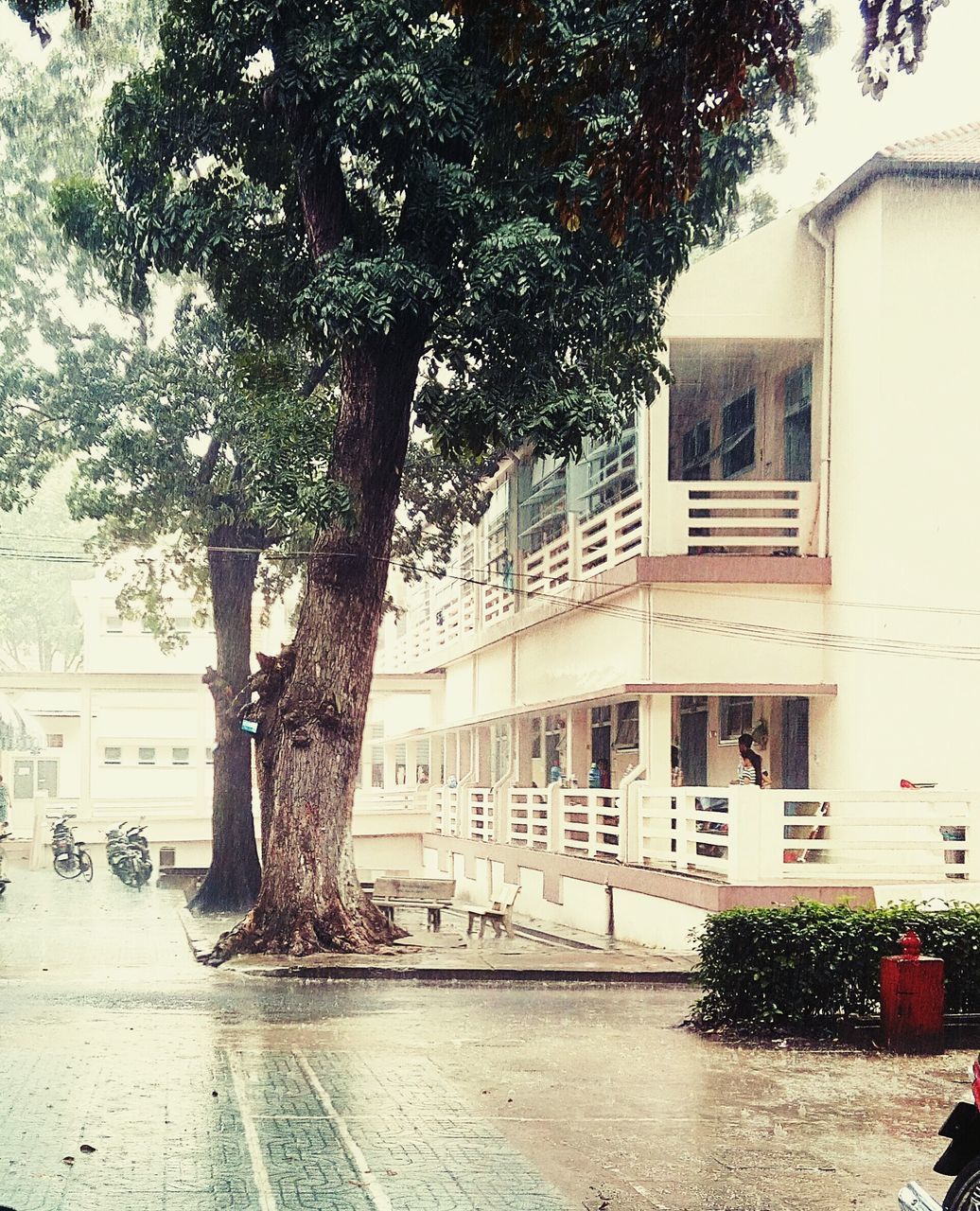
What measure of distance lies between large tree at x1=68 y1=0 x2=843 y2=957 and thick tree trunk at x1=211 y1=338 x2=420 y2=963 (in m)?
0.03

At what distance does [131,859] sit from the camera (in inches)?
1470

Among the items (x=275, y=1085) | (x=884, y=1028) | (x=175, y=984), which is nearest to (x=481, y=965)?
(x=175, y=984)

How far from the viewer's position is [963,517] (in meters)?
22.7

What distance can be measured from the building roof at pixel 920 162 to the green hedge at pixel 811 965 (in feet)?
38.6

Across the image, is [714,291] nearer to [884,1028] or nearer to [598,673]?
[598,673]

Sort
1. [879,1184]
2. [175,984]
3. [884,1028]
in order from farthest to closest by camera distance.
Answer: [175,984] → [884,1028] → [879,1184]

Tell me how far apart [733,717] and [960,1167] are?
21129 millimetres

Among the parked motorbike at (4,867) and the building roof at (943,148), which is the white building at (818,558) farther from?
the parked motorbike at (4,867)

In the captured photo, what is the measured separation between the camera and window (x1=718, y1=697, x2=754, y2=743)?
1051 inches

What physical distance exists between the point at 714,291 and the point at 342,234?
6.02 meters

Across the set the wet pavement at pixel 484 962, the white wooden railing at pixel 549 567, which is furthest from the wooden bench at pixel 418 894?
the white wooden railing at pixel 549 567

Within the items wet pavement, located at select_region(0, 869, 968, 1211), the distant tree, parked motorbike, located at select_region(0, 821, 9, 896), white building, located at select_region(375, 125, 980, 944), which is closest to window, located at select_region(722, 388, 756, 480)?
white building, located at select_region(375, 125, 980, 944)

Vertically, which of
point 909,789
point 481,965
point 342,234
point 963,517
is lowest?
point 481,965

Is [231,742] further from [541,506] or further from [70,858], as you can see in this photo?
[70,858]
